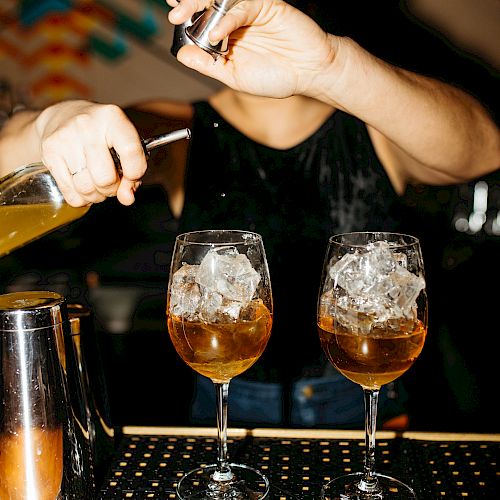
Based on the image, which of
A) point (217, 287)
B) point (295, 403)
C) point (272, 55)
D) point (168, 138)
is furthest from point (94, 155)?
point (295, 403)

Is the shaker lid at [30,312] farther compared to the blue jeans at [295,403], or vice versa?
the blue jeans at [295,403]

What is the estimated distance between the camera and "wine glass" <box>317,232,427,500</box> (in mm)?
937

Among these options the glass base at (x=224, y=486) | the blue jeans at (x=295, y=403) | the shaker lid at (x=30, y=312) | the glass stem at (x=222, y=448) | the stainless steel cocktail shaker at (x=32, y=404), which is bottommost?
the blue jeans at (x=295, y=403)

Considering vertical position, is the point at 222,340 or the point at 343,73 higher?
the point at 343,73

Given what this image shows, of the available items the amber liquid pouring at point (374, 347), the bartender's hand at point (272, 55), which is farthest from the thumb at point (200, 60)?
the amber liquid pouring at point (374, 347)

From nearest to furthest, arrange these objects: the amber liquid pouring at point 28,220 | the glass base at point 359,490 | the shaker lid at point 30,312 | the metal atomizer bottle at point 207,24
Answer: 1. the shaker lid at point 30,312
2. the glass base at point 359,490
3. the metal atomizer bottle at point 207,24
4. the amber liquid pouring at point 28,220

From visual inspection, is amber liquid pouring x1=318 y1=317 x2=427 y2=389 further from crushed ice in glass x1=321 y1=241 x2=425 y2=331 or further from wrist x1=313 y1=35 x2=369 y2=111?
wrist x1=313 y1=35 x2=369 y2=111

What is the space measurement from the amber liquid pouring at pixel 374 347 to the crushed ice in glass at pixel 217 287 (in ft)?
0.42

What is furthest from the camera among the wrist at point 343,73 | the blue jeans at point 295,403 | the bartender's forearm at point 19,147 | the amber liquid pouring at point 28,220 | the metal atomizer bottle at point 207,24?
the blue jeans at point 295,403

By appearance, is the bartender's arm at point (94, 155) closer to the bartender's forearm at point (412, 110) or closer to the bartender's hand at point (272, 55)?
the bartender's hand at point (272, 55)

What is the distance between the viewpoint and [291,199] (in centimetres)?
203

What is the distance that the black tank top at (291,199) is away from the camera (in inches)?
78.5

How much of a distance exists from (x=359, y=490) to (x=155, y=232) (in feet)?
4.94

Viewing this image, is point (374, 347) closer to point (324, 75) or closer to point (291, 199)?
point (324, 75)
